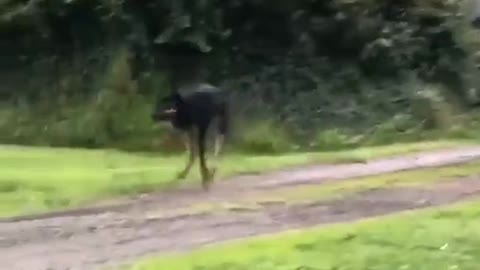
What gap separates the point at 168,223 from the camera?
38.4ft

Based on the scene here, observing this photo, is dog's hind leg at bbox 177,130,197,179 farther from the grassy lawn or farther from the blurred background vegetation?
the blurred background vegetation

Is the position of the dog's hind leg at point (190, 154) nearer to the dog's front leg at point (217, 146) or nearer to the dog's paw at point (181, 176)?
the dog's paw at point (181, 176)

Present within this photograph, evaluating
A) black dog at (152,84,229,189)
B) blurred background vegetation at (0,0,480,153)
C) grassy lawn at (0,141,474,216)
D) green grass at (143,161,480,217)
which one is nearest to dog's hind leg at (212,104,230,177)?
black dog at (152,84,229,189)

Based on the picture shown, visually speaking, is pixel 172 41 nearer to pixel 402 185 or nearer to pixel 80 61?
pixel 80 61

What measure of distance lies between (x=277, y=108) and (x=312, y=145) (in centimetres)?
185

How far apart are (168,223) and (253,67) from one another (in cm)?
1225

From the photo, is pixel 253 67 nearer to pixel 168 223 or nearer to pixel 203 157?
pixel 203 157

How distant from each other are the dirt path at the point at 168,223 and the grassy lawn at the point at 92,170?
0.69m

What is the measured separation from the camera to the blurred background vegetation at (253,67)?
21516 millimetres

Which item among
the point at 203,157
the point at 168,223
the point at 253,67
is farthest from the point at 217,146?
the point at 253,67

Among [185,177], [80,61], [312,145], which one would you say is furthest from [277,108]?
[185,177]

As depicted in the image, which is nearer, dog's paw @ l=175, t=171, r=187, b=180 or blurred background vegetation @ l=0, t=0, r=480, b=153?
dog's paw @ l=175, t=171, r=187, b=180

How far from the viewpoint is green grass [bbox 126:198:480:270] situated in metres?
9.48

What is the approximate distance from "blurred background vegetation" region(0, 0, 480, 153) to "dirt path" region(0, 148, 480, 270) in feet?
20.7
